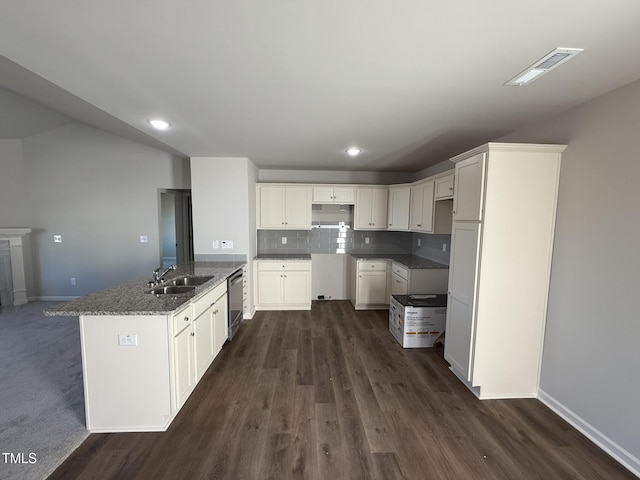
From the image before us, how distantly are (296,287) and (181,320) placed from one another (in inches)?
97.4

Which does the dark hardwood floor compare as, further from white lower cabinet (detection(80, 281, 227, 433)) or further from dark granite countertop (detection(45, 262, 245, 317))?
dark granite countertop (detection(45, 262, 245, 317))

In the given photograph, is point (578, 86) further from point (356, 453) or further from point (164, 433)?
point (164, 433)

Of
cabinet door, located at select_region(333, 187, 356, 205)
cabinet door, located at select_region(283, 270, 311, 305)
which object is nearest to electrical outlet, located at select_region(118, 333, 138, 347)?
cabinet door, located at select_region(283, 270, 311, 305)

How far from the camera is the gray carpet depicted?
5.57 ft

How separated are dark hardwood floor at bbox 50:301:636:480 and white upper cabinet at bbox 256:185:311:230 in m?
2.34

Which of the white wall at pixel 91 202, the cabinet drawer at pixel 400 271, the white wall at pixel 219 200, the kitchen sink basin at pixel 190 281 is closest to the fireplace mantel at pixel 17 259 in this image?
the white wall at pixel 91 202

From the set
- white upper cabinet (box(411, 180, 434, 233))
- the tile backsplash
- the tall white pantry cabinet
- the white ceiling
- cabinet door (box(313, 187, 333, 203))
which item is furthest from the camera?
the tile backsplash

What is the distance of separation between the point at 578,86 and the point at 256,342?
382 cm

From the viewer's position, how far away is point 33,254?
473 cm

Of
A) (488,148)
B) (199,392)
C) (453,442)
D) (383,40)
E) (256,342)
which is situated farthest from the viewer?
(256,342)

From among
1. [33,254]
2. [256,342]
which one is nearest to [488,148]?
[256,342]

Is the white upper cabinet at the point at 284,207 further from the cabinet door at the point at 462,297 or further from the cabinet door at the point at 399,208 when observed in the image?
the cabinet door at the point at 462,297

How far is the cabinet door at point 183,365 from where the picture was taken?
200cm

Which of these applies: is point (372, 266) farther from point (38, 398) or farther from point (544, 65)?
point (38, 398)
